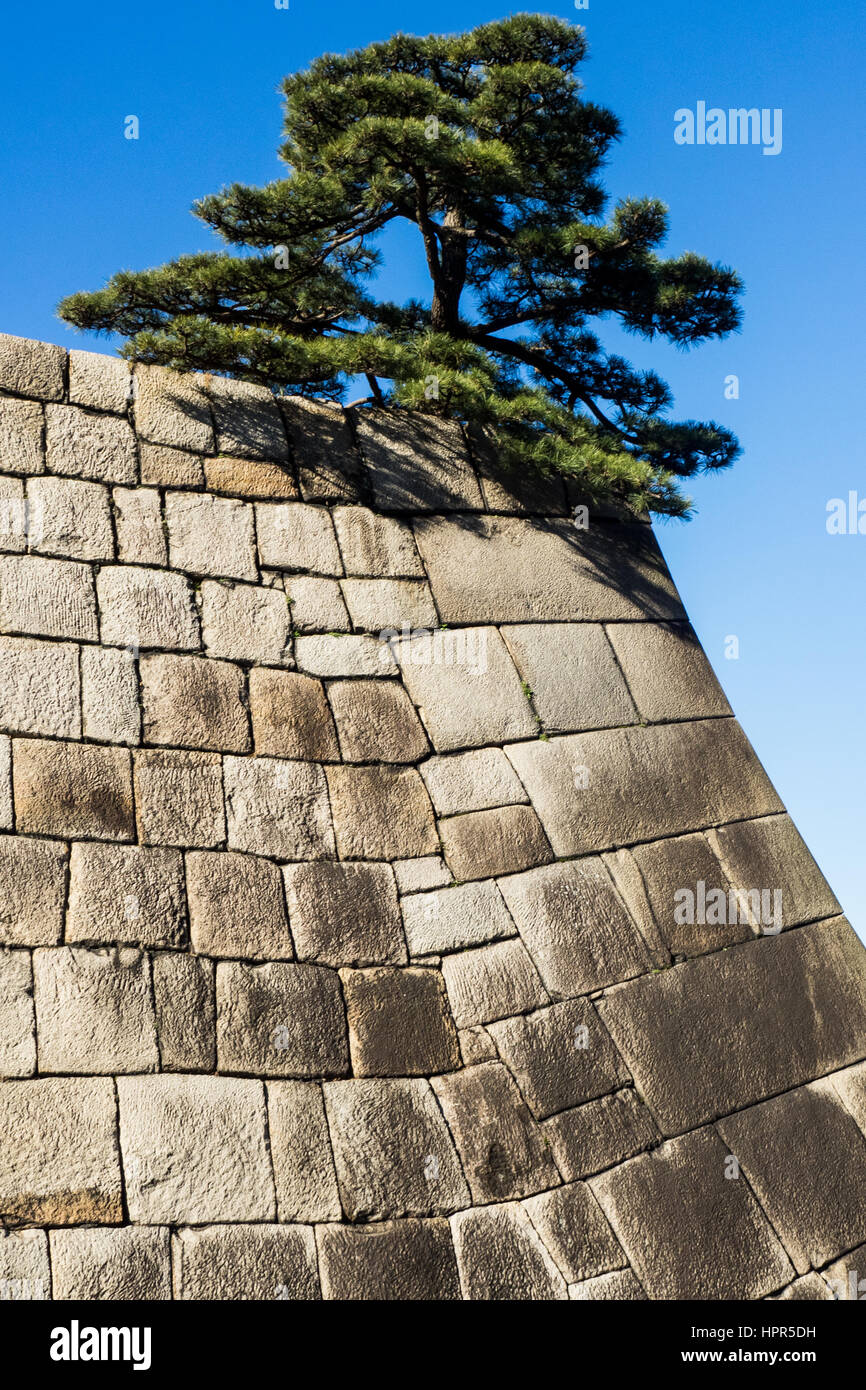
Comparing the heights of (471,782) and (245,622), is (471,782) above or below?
below

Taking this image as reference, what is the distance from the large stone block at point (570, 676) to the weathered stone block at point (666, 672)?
0.09m

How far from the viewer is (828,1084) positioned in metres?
4.39

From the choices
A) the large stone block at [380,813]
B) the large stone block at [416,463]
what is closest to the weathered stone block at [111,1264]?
the large stone block at [380,813]

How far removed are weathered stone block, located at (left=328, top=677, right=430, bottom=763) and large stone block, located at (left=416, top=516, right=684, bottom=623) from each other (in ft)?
1.77

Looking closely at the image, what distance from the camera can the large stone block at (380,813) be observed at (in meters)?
4.20

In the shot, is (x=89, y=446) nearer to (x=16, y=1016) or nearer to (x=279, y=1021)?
(x=16, y=1016)

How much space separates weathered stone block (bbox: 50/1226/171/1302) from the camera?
301 cm

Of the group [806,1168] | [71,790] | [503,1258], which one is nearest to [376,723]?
[71,790]

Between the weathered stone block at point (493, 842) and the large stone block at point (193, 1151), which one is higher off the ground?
the weathered stone block at point (493, 842)

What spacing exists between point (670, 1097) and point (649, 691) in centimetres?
193

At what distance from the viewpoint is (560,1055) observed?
13.0 ft

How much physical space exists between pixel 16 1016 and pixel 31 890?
0.43 meters

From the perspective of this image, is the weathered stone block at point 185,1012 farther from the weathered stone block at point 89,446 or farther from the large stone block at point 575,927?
the weathered stone block at point 89,446

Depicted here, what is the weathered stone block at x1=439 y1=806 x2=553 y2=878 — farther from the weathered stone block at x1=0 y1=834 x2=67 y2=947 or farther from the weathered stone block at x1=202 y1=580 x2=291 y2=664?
the weathered stone block at x1=0 y1=834 x2=67 y2=947
